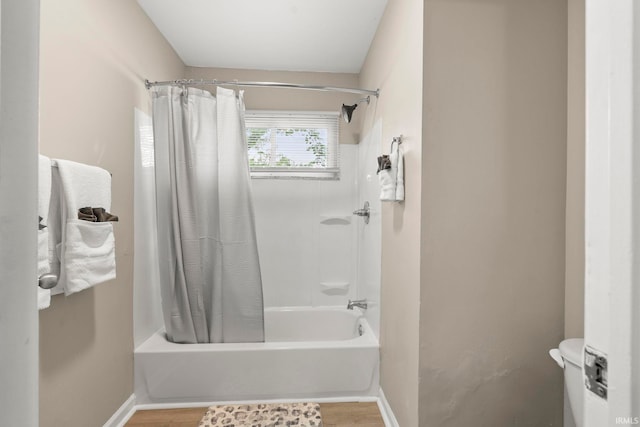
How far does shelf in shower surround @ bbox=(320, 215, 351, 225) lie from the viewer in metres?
3.17

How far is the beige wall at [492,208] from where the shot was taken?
1.51 metres

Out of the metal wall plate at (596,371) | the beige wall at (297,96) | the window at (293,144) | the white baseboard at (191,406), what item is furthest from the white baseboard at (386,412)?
the beige wall at (297,96)

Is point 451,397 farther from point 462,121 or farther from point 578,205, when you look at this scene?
point 462,121

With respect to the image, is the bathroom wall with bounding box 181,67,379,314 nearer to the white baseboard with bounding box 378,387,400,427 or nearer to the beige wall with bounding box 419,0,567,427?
the white baseboard with bounding box 378,387,400,427

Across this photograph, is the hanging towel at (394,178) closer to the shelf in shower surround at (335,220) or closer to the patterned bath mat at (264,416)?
the patterned bath mat at (264,416)

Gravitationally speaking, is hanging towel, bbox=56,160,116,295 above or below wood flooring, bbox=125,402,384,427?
above

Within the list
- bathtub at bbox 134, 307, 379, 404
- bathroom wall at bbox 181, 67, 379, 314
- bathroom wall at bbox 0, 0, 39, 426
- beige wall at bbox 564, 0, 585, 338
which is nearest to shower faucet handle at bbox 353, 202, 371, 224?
bathroom wall at bbox 181, 67, 379, 314

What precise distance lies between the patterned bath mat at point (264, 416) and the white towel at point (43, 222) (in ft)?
3.18

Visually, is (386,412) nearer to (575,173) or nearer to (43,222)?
(575,173)

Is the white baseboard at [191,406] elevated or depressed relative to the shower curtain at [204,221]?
depressed

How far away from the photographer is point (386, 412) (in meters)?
2.04

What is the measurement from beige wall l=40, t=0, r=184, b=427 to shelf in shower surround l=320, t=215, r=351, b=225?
5.22 ft

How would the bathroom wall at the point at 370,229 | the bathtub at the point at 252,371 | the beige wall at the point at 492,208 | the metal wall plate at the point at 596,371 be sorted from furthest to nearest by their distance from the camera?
the bathroom wall at the point at 370,229, the bathtub at the point at 252,371, the beige wall at the point at 492,208, the metal wall plate at the point at 596,371

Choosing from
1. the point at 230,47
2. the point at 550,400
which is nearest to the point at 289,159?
the point at 230,47
